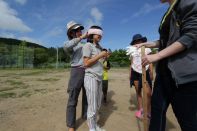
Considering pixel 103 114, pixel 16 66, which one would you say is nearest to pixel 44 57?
pixel 16 66

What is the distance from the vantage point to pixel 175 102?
231 centimetres

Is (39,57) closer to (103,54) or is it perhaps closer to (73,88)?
(73,88)

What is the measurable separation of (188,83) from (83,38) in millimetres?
2389

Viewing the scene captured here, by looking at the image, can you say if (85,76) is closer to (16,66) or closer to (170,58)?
(170,58)

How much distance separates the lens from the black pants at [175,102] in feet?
7.12

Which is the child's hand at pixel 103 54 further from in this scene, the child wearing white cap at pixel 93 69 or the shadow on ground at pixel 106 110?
the shadow on ground at pixel 106 110

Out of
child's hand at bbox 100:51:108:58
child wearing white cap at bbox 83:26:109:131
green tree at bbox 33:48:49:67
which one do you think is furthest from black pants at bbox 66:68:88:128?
green tree at bbox 33:48:49:67

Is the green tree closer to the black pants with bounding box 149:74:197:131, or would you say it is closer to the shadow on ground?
the shadow on ground

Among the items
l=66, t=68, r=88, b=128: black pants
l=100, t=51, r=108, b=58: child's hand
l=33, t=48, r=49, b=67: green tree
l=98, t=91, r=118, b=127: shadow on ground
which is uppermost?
l=33, t=48, r=49, b=67: green tree

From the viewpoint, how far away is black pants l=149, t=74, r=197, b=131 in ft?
7.12

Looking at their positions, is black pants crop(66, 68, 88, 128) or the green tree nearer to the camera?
black pants crop(66, 68, 88, 128)

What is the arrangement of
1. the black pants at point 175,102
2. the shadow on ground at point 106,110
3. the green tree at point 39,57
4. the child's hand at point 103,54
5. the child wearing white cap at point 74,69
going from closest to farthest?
1. the black pants at point 175,102
2. the child's hand at point 103,54
3. the child wearing white cap at point 74,69
4. the shadow on ground at point 106,110
5. the green tree at point 39,57

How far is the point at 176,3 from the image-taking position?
2.22 metres

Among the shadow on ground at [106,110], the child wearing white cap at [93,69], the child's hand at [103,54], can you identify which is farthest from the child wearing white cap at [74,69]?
the shadow on ground at [106,110]
